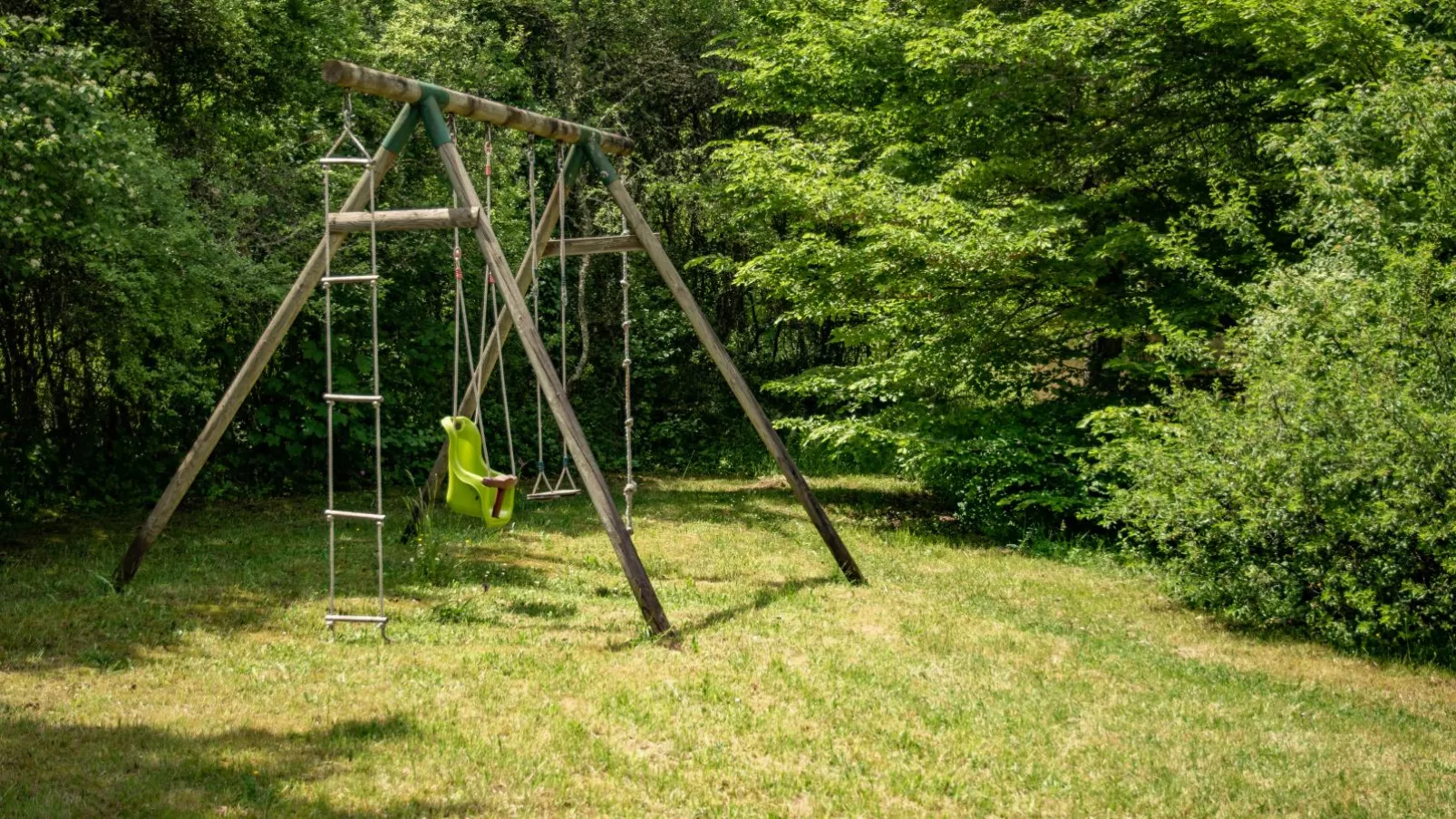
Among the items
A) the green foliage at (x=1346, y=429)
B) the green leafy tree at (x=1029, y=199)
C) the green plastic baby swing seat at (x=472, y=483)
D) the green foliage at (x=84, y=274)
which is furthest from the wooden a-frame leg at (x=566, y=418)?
the green leafy tree at (x=1029, y=199)

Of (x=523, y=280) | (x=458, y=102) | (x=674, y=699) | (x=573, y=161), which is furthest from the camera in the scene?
(x=523, y=280)

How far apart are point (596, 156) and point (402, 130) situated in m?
1.68

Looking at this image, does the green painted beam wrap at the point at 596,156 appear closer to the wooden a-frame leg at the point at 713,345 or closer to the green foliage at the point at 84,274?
the wooden a-frame leg at the point at 713,345

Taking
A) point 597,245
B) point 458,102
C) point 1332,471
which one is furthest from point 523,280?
point 1332,471

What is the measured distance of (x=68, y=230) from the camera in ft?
27.2

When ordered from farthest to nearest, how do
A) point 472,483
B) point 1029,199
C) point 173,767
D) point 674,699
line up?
point 1029,199 < point 472,483 < point 674,699 < point 173,767

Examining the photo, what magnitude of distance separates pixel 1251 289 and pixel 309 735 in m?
7.40

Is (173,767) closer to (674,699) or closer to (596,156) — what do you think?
(674,699)

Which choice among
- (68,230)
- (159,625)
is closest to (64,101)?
(68,230)

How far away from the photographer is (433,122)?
736 cm

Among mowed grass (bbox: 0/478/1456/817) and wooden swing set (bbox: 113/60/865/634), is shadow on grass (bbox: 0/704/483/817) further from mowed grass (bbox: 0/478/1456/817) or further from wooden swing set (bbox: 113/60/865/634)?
wooden swing set (bbox: 113/60/865/634)

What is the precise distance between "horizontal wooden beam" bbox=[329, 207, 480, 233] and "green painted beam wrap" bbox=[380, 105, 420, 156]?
16.1 inches

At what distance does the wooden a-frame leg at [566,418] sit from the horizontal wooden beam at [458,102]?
18 centimetres

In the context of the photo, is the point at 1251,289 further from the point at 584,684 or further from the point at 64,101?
the point at 64,101
